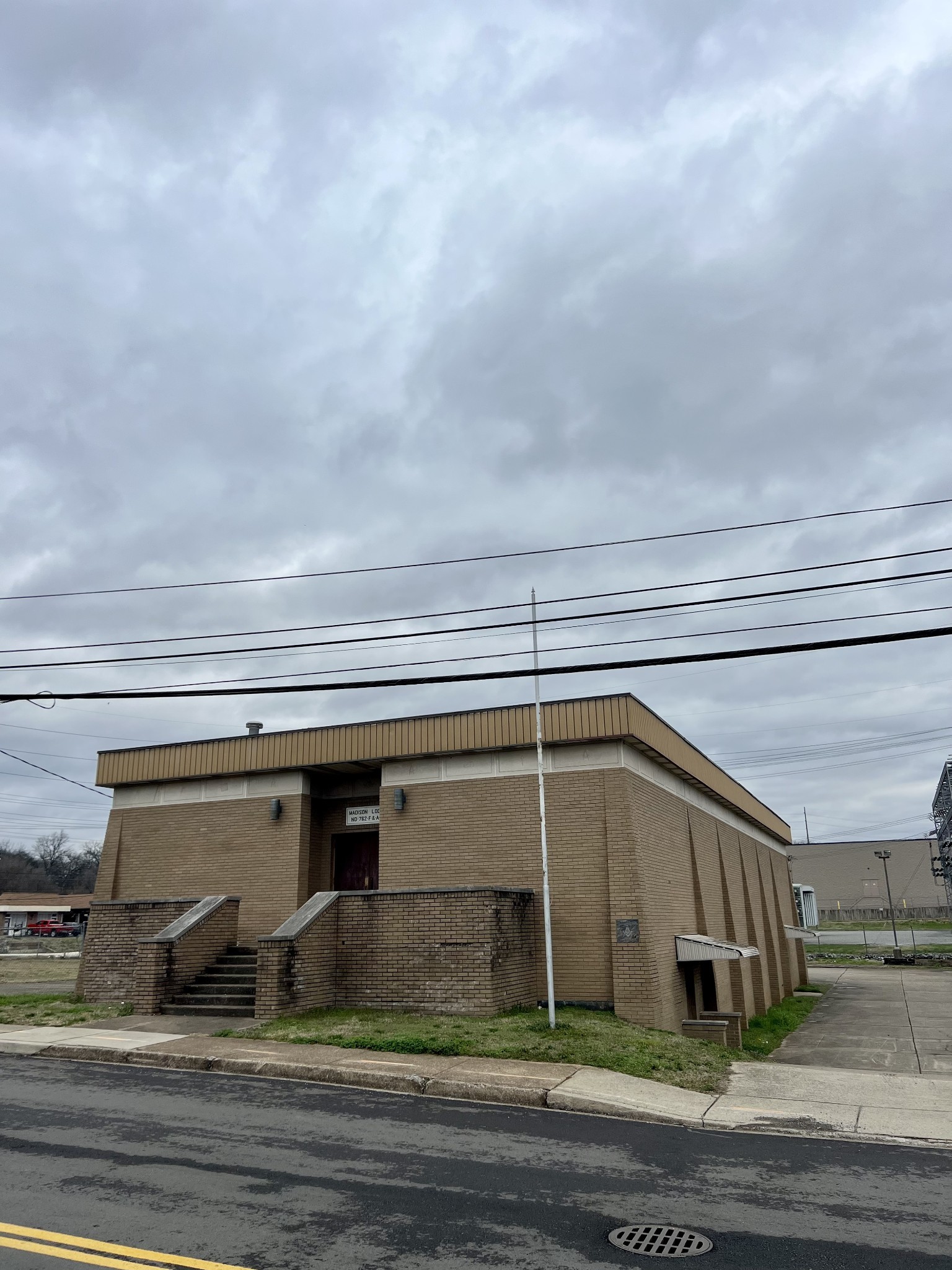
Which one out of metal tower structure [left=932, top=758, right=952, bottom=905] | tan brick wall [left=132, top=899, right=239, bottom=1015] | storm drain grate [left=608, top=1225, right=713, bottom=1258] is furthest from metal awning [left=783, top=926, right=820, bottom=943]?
metal tower structure [left=932, top=758, right=952, bottom=905]

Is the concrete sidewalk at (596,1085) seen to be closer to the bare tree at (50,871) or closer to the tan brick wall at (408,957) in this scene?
the tan brick wall at (408,957)

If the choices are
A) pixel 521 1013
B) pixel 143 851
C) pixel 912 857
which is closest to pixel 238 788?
pixel 143 851

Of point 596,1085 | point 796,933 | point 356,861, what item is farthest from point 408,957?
point 796,933

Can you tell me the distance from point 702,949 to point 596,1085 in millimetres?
7623

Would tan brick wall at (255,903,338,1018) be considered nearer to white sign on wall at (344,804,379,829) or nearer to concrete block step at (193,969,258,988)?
concrete block step at (193,969,258,988)

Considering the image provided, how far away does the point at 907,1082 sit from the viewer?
11016 millimetres

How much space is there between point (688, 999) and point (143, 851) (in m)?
12.5

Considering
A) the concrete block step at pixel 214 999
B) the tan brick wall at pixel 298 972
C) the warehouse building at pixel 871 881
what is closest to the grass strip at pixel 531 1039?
the tan brick wall at pixel 298 972

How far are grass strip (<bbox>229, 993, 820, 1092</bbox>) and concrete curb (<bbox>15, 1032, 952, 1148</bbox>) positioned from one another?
26 cm

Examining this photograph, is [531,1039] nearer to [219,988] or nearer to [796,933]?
[219,988]

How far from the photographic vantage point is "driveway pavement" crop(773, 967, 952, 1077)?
1627 centimetres

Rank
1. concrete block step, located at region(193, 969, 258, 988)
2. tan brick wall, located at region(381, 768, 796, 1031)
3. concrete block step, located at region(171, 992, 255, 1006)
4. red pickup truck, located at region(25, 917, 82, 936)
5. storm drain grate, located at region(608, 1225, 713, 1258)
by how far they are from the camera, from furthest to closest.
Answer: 1. red pickup truck, located at region(25, 917, 82, 936)
2. concrete block step, located at region(193, 969, 258, 988)
3. tan brick wall, located at region(381, 768, 796, 1031)
4. concrete block step, located at region(171, 992, 255, 1006)
5. storm drain grate, located at region(608, 1225, 713, 1258)

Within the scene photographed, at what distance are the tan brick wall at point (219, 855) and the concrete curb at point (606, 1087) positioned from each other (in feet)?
19.9

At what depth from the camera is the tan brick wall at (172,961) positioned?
51.3 feet
